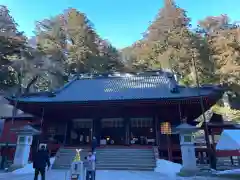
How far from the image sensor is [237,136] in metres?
9.28

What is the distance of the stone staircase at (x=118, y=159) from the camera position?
1370 cm

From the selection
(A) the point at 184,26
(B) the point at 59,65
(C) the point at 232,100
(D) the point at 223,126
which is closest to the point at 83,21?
(B) the point at 59,65

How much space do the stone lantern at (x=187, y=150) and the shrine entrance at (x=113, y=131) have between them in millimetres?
6923

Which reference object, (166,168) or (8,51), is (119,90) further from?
(8,51)

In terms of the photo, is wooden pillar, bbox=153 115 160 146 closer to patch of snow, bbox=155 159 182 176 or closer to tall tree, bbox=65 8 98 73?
patch of snow, bbox=155 159 182 176

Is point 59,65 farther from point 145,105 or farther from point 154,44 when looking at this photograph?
point 145,105

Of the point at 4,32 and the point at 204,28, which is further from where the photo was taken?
the point at 204,28

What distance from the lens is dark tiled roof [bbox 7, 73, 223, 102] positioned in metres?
17.4

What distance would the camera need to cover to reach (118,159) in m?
14.7

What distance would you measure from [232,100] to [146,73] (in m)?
18.6

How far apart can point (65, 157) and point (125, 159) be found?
13.2 feet

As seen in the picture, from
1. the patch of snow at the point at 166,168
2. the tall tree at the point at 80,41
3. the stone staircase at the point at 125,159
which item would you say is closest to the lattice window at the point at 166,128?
the stone staircase at the point at 125,159

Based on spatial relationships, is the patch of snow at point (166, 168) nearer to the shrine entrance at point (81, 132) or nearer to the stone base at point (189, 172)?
the stone base at point (189, 172)

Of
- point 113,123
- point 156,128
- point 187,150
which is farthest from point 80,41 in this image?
point 187,150
